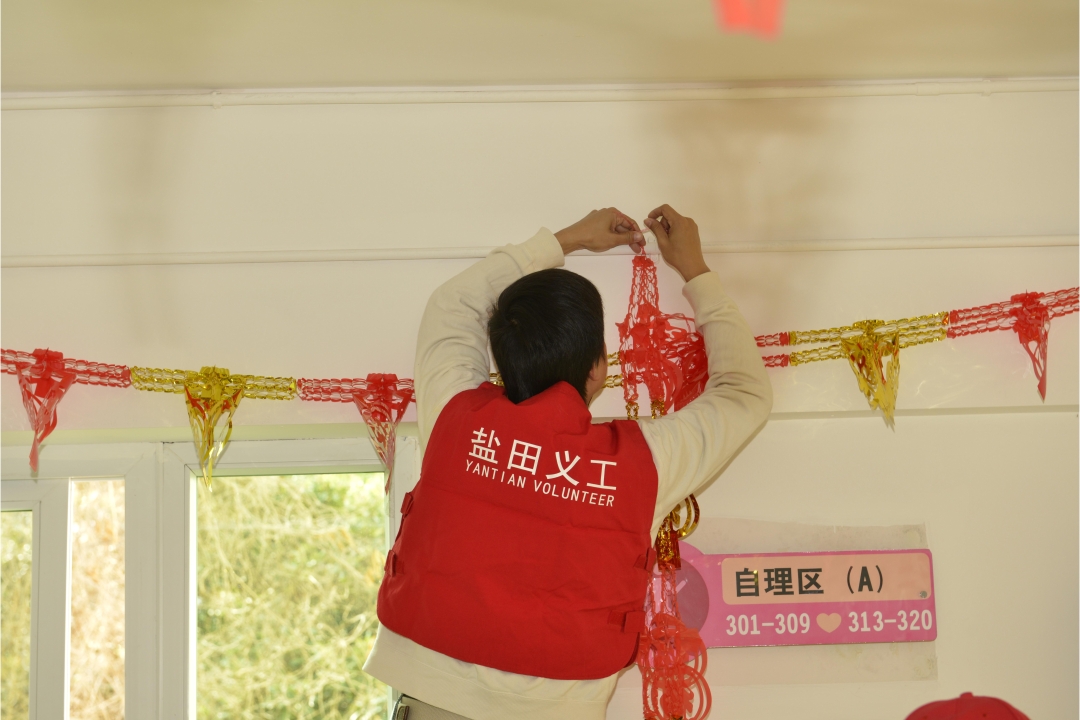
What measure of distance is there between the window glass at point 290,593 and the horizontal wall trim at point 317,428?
0.76ft

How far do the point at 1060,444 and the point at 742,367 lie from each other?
0.73 m

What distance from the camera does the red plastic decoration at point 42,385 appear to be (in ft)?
5.28

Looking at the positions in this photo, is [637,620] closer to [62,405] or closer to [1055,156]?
[62,405]

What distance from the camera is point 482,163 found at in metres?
1.72

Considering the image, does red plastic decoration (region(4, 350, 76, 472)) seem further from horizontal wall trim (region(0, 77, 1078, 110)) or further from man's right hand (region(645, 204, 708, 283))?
man's right hand (region(645, 204, 708, 283))

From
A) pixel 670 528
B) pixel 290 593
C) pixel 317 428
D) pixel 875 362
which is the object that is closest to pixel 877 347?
pixel 875 362

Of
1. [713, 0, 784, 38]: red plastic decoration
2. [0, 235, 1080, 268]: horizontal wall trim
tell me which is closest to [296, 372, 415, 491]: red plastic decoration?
[0, 235, 1080, 268]: horizontal wall trim

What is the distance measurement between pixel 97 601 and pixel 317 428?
68 centimetres

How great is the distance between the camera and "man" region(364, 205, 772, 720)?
1.27 m

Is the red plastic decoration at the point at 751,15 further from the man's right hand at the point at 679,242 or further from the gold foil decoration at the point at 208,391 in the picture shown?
the gold foil decoration at the point at 208,391

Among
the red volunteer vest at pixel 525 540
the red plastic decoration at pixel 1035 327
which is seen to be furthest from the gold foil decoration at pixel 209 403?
the red plastic decoration at pixel 1035 327

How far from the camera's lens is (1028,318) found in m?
1.66

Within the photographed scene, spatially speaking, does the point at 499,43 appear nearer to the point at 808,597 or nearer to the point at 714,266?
the point at 714,266

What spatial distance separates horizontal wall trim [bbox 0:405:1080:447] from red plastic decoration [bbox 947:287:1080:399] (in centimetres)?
8
